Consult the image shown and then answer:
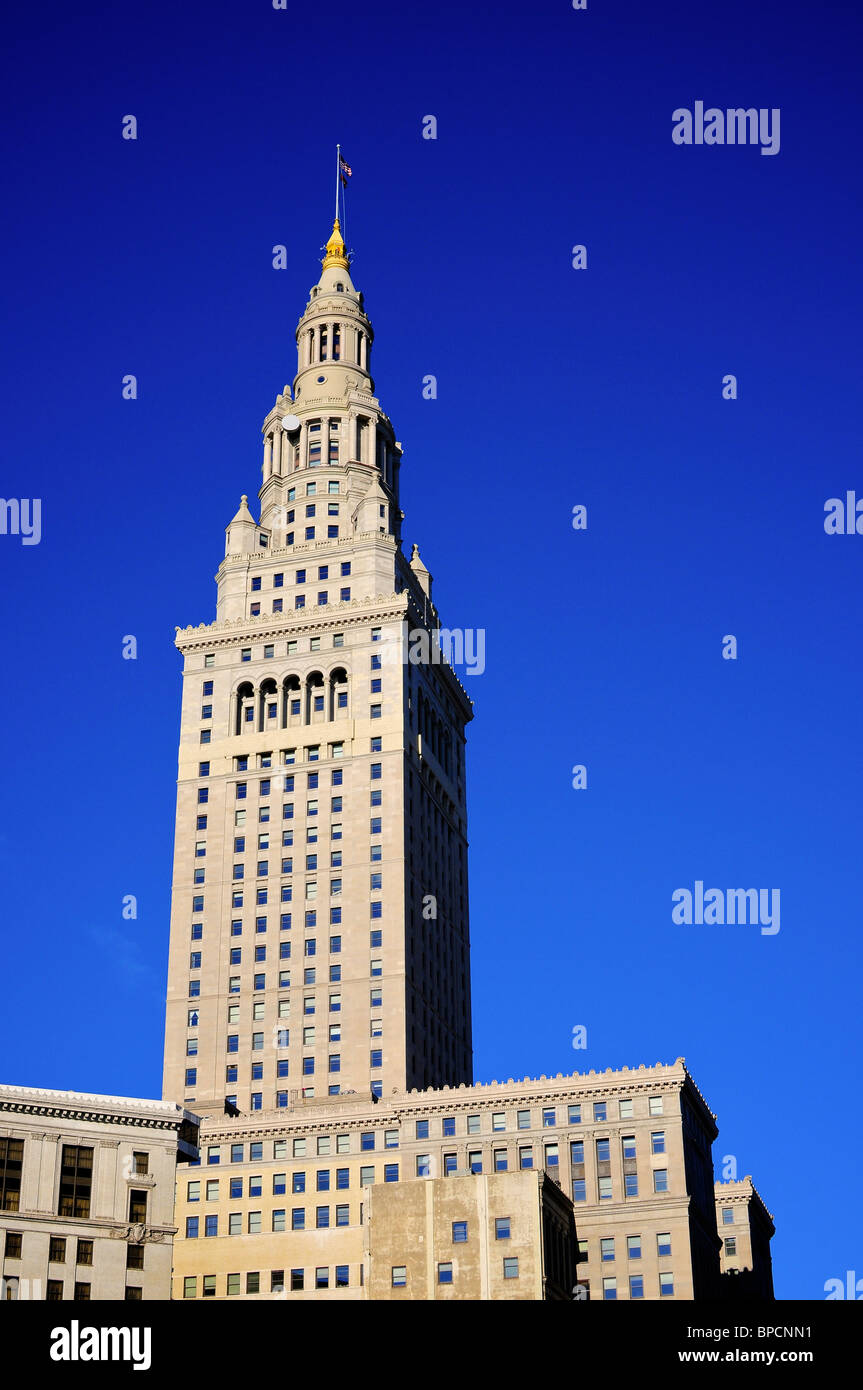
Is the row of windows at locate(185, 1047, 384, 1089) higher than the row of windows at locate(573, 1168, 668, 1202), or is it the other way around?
the row of windows at locate(185, 1047, 384, 1089)

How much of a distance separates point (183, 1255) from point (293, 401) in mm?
100825

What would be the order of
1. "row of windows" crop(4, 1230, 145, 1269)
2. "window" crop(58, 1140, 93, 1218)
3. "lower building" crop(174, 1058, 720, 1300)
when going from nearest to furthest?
"row of windows" crop(4, 1230, 145, 1269) < "window" crop(58, 1140, 93, 1218) < "lower building" crop(174, 1058, 720, 1300)

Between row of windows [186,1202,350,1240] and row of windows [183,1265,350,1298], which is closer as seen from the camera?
row of windows [183,1265,350,1298]

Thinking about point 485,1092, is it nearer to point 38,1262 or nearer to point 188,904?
point 188,904

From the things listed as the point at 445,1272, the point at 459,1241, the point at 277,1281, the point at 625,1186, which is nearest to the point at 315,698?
the point at 277,1281

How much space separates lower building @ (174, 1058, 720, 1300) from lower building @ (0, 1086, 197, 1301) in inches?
1355

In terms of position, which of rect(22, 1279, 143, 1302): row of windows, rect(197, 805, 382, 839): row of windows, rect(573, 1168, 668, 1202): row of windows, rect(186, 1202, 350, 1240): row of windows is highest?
rect(197, 805, 382, 839): row of windows

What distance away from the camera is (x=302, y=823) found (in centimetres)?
16275

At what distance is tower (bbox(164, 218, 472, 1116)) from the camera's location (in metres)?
152

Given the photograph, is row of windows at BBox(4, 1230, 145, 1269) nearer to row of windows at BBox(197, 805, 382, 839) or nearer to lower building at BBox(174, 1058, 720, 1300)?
lower building at BBox(174, 1058, 720, 1300)

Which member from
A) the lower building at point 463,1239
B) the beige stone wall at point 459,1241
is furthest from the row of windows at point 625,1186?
the beige stone wall at point 459,1241

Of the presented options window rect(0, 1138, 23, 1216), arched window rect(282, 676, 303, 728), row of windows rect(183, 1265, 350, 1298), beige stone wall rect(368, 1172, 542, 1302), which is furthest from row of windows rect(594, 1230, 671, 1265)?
arched window rect(282, 676, 303, 728)

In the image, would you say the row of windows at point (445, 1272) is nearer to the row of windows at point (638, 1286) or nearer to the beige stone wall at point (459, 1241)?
the beige stone wall at point (459, 1241)
